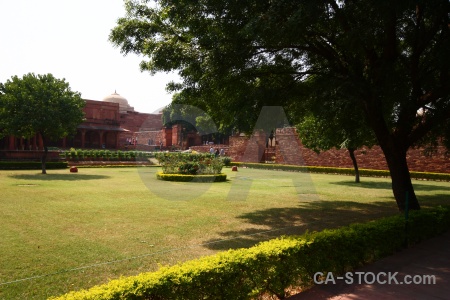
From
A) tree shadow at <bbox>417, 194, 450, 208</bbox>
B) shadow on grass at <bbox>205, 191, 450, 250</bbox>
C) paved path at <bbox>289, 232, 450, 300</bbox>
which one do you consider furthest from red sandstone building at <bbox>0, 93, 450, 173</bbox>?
paved path at <bbox>289, 232, 450, 300</bbox>

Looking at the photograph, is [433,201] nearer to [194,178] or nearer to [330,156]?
[194,178]

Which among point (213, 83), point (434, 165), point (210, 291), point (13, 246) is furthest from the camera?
point (434, 165)

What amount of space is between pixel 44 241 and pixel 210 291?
430cm

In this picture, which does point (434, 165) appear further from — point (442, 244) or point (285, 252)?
point (285, 252)

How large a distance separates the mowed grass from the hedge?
3.65 feet

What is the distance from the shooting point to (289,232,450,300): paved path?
4.30 metres

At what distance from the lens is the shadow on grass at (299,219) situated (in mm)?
6891

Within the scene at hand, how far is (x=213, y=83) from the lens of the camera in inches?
339

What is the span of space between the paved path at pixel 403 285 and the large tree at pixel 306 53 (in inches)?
133

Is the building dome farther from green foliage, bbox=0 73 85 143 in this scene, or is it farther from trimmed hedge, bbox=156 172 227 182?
trimmed hedge, bbox=156 172 227 182

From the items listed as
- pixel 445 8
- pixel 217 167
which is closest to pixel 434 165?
pixel 217 167

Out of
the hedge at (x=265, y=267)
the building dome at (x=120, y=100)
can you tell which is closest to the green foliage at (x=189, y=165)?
the hedge at (x=265, y=267)

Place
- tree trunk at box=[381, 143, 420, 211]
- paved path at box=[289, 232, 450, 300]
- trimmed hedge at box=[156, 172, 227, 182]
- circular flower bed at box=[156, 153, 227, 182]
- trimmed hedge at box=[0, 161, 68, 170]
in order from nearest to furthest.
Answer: paved path at box=[289, 232, 450, 300], tree trunk at box=[381, 143, 420, 211], trimmed hedge at box=[156, 172, 227, 182], circular flower bed at box=[156, 153, 227, 182], trimmed hedge at box=[0, 161, 68, 170]

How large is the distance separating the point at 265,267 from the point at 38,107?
20048mm
